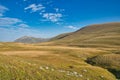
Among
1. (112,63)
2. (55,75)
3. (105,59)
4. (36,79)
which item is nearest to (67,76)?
(55,75)

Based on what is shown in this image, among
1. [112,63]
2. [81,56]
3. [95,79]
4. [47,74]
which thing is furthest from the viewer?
[81,56]

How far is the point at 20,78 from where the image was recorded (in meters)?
23.9

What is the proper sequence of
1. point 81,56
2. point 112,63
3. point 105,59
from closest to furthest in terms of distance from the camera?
point 112,63 < point 105,59 < point 81,56

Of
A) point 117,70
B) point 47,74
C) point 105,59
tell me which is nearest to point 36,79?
point 47,74

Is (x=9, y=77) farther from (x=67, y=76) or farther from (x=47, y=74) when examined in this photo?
(x=67, y=76)

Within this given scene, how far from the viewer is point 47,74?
→ 90.6ft

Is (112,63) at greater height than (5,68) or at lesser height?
lesser

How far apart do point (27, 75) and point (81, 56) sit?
65.8 meters

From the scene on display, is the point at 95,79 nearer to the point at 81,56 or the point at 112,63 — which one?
the point at 112,63

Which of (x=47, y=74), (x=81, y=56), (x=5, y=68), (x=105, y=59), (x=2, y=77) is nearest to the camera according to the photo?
(x=2, y=77)

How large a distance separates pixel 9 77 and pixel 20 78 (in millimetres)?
1121

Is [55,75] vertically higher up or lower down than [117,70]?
higher up

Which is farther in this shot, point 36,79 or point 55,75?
point 55,75

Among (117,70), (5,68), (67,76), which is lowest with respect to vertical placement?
(117,70)
